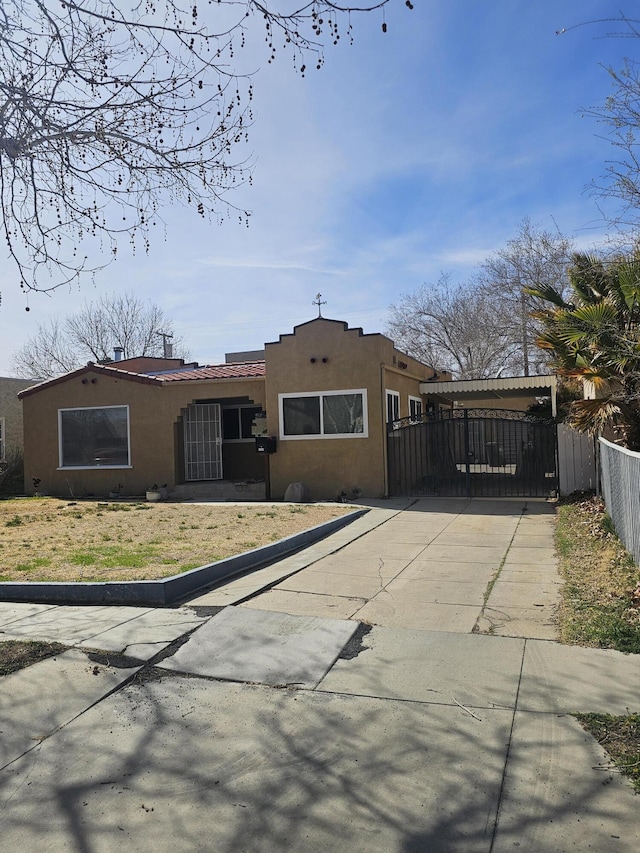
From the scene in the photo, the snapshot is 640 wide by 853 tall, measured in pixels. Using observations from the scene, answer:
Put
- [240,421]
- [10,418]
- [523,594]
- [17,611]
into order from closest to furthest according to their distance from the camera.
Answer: [17,611]
[523,594]
[240,421]
[10,418]

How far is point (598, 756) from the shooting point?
3533 millimetres

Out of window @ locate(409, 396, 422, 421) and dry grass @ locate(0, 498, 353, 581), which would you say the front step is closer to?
dry grass @ locate(0, 498, 353, 581)

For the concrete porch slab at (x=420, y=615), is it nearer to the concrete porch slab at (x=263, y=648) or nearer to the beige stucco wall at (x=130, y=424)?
the concrete porch slab at (x=263, y=648)

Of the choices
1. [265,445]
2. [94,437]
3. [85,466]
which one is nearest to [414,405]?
[265,445]

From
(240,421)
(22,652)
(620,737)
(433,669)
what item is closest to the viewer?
(620,737)

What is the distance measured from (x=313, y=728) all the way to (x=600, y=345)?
7.48 metres

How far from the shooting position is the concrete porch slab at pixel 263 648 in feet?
15.6

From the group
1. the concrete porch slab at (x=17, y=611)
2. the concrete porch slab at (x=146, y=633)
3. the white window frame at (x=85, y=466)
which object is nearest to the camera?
the concrete porch slab at (x=146, y=633)

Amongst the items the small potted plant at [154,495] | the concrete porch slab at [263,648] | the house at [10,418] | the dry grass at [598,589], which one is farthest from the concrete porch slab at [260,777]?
the house at [10,418]

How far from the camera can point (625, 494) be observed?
753cm

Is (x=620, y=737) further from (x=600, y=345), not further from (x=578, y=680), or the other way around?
(x=600, y=345)

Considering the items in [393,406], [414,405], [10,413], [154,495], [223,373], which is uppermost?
[223,373]

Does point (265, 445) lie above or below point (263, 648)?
above

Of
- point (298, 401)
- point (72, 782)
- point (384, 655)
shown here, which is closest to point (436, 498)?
point (298, 401)
